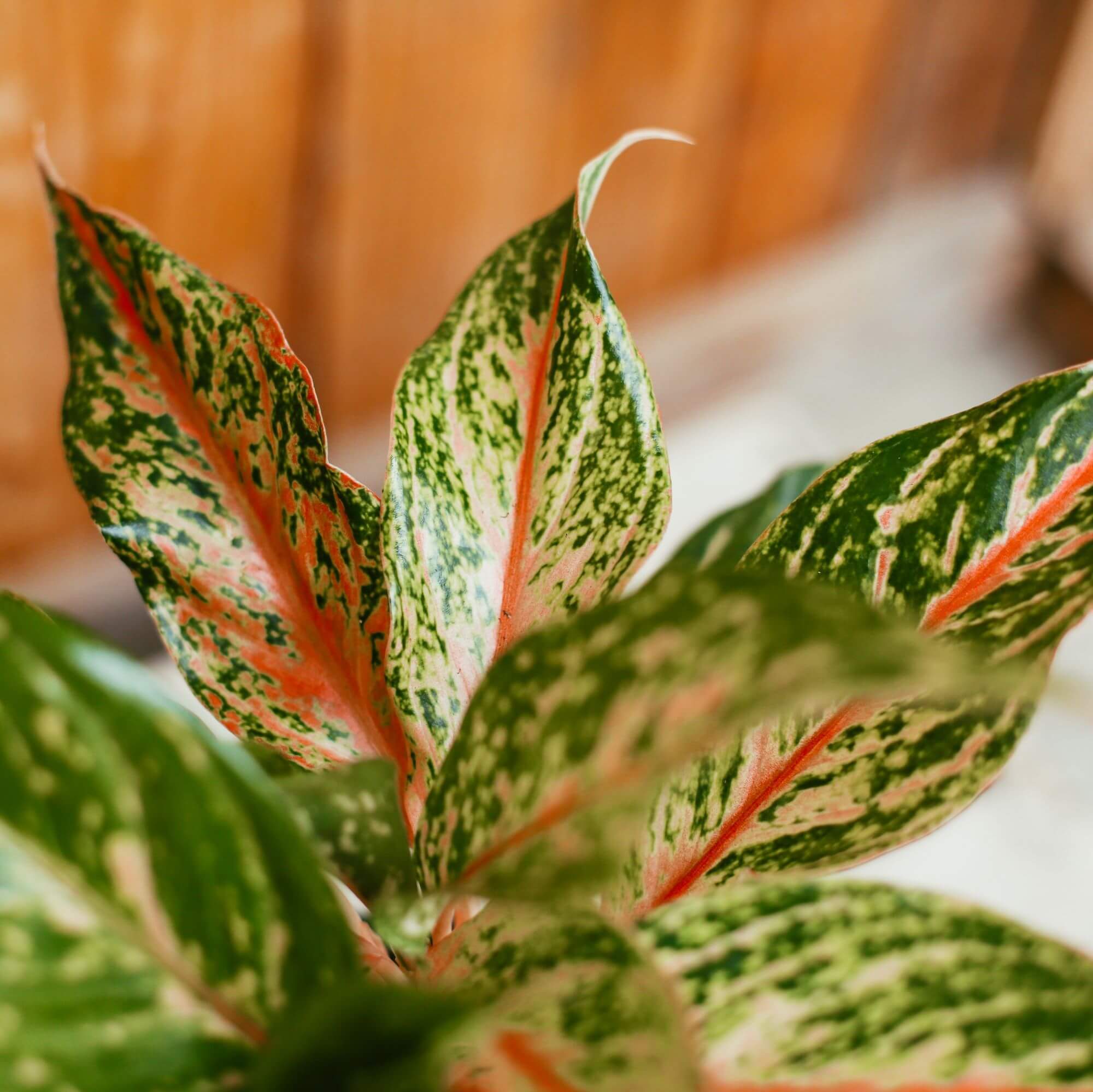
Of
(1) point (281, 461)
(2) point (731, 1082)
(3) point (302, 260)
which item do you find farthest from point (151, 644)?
(2) point (731, 1082)

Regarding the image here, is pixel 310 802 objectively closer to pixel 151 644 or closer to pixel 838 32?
pixel 151 644

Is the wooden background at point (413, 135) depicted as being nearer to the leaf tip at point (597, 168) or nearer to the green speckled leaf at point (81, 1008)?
the leaf tip at point (597, 168)

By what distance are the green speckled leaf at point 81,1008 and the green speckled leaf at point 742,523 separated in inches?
9.7

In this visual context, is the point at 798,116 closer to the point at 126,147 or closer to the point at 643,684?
the point at 126,147

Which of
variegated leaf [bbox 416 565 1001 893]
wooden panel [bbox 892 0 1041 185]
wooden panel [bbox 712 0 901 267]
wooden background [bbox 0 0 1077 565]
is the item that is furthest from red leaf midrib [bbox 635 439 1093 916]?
wooden panel [bbox 892 0 1041 185]

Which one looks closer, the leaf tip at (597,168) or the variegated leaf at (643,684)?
the variegated leaf at (643,684)

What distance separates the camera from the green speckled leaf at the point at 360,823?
0.78 ft

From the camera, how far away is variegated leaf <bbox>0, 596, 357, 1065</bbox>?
0.18m

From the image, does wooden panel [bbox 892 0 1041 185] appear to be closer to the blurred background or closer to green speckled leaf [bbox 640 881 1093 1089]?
the blurred background

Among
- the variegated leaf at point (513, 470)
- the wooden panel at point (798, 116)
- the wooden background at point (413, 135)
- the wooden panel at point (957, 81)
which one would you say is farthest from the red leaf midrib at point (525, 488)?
the wooden panel at point (957, 81)

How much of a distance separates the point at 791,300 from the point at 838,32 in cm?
37

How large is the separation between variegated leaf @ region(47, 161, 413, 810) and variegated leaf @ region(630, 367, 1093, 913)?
0.09 m

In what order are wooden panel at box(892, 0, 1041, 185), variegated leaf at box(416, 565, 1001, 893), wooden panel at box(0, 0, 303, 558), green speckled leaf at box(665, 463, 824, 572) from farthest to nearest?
1. wooden panel at box(892, 0, 1041, 185)
2. wooden panel at box(0, 0, 303, 558)
3. green speckled leaf at box(665, 463, 824, 572)
4. variegated leaf at box(416, 565, 1001, 893)

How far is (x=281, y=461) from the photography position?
12.0 inches
